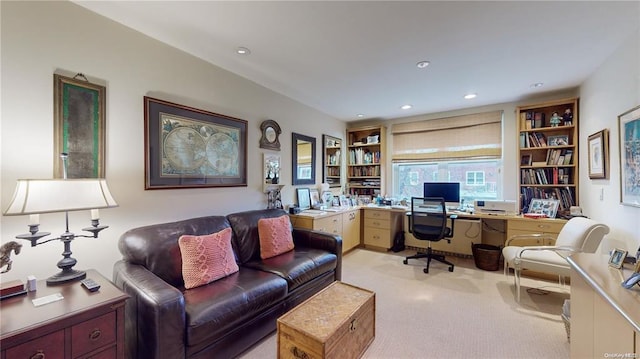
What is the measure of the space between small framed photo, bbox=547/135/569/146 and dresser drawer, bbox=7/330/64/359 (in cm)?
502

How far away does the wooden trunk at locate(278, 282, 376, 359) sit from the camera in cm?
140

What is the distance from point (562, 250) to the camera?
2.47 metres

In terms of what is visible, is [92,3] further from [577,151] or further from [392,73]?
[577,151]

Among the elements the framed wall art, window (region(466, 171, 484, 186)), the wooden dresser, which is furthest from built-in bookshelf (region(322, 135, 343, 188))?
the wooden dresser

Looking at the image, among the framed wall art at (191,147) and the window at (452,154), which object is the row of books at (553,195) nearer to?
the window at (452,154)

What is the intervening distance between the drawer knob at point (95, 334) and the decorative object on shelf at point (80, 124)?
1.07 meters

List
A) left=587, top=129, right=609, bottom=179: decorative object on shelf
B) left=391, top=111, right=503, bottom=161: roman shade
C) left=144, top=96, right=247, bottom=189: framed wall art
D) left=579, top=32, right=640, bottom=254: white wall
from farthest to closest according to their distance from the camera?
1. left=391, top=111, right=503, bottom=161: roman shade
2. left=587, top=129, right=609, bottom=179: decorative object on shelf
3. left=144, top=96, right=247, bottom=189: framed wall art
4. left=579, top=32, right=640, bottom=254: white wall

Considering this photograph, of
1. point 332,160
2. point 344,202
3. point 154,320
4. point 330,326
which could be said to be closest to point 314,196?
point 344,202

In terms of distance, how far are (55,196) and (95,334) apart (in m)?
0.73

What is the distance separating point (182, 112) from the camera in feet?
7.60

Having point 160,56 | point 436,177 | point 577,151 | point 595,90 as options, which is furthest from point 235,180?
point 577,151

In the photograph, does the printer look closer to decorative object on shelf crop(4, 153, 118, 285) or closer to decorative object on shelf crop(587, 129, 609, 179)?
decorative object on shelf crop(587, 129, 609, 179)

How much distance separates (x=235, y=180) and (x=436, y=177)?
3.41 m

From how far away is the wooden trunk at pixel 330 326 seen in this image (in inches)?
55.3
